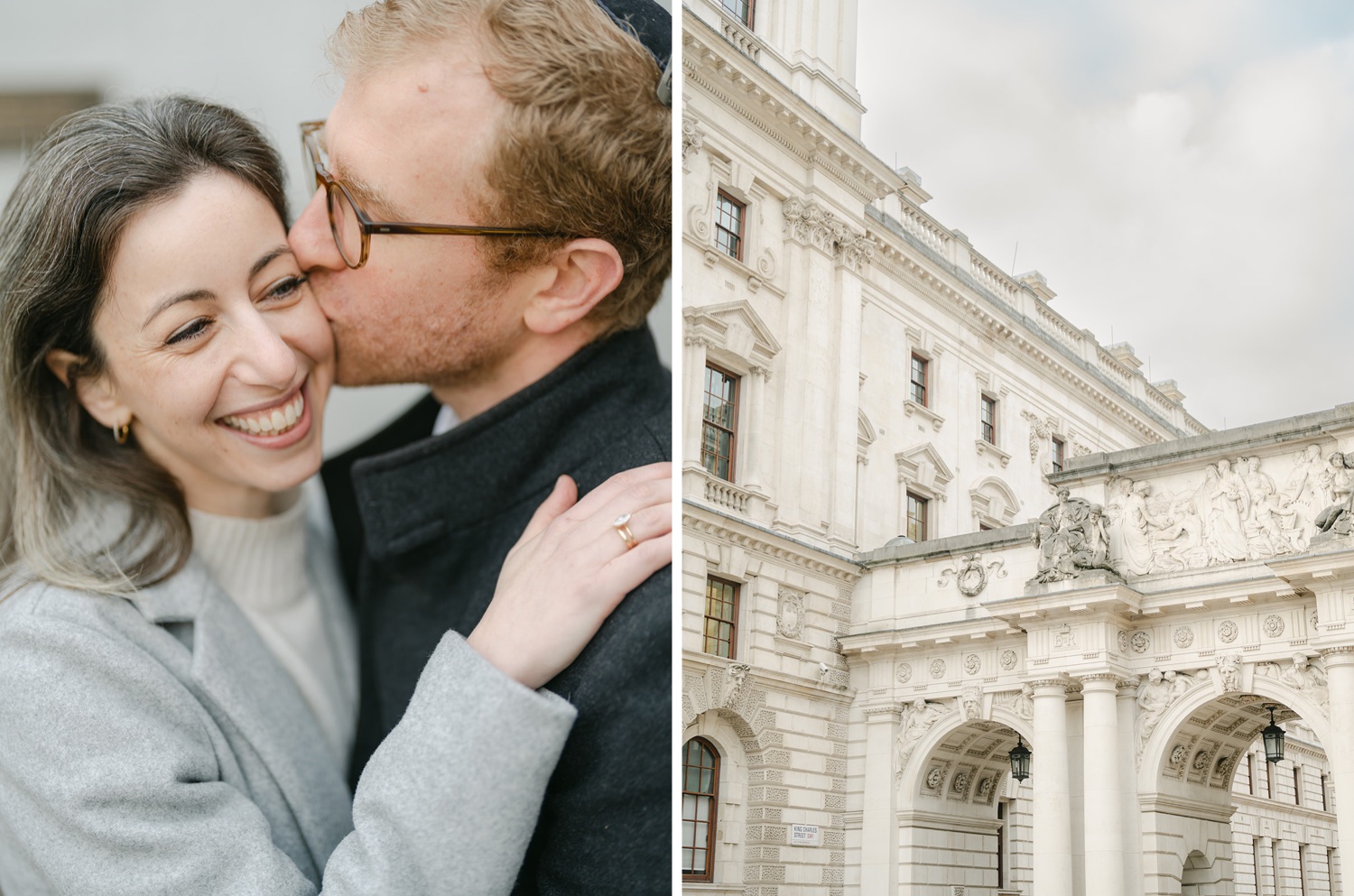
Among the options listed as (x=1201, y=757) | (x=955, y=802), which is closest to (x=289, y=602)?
(x=1201, y=757)

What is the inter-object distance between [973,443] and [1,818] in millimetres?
23065

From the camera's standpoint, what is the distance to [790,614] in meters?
18.7

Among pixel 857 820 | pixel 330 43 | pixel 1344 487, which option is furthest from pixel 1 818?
pixel 857 820

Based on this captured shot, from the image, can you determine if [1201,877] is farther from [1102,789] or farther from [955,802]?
[955,802]

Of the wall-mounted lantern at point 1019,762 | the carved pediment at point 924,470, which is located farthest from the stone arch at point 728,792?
the carved pediment at point 924,470

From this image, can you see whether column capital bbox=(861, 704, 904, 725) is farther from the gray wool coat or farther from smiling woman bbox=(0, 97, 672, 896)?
the gray wool coat

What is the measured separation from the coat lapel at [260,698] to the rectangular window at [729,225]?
16006 mm

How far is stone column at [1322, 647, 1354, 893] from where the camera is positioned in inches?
567

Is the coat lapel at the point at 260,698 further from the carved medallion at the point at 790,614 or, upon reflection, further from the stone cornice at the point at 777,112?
the carved medallion at the point at 790,614

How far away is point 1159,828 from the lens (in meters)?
16.3

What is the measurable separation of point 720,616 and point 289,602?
14.7m


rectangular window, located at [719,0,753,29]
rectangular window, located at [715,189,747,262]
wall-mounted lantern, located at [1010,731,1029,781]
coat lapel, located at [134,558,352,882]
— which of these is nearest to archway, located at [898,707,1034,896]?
wall-mounted lantern, located at [1010,731,1029,781]

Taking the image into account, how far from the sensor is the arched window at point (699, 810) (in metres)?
16.6

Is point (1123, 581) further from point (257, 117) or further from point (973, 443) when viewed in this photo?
point (257, 117)
